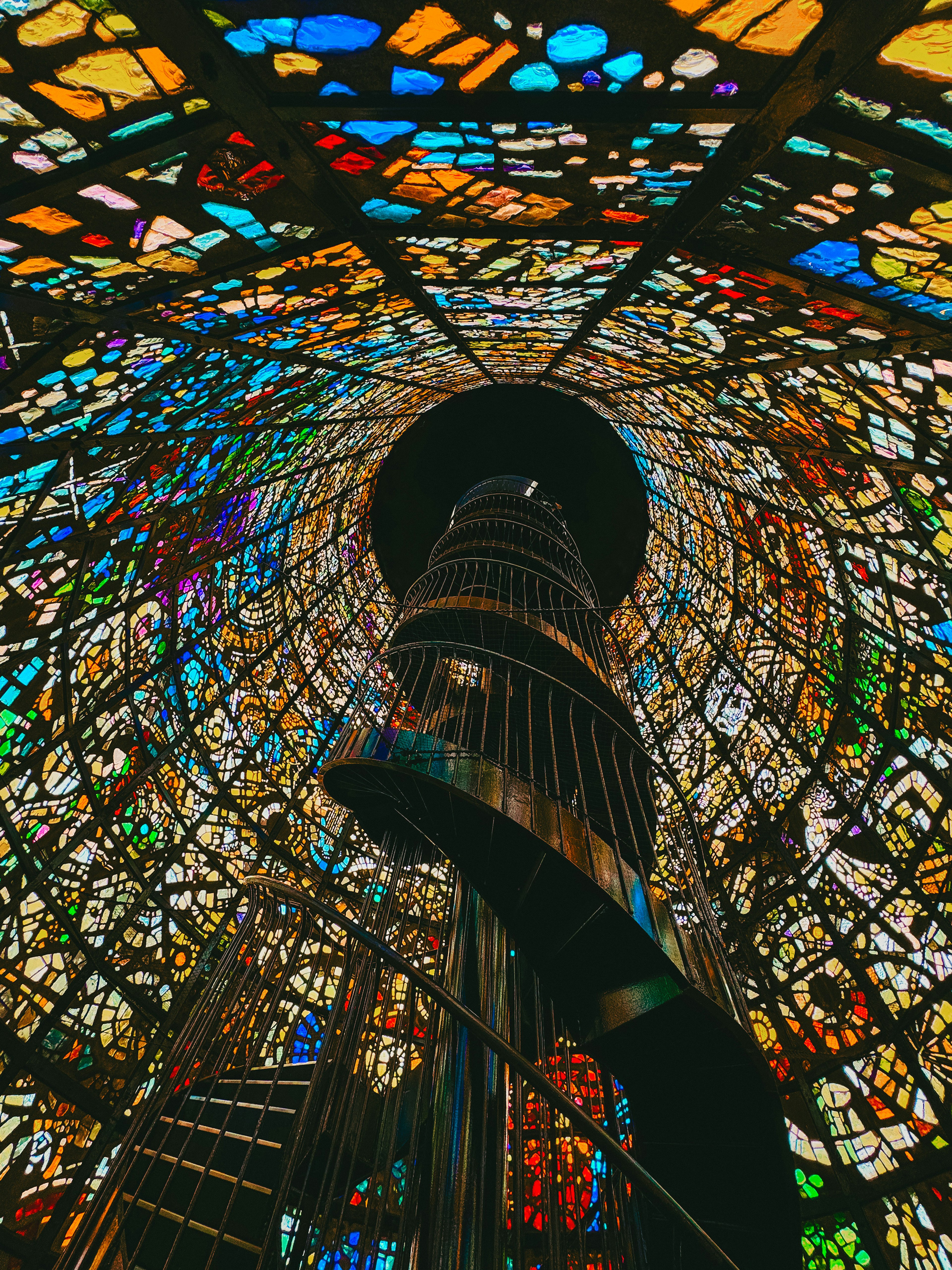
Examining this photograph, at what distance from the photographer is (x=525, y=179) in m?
3.22

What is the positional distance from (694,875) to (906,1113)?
471 centimetres

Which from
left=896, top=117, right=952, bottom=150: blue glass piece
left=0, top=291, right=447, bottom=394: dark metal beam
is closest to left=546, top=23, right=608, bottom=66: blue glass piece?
left=896, top=117, right=952, bottom=150: blue glass piece

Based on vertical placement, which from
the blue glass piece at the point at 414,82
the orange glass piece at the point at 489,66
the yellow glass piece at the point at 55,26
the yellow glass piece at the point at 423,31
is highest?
the orange glass piece at the point at 489,66

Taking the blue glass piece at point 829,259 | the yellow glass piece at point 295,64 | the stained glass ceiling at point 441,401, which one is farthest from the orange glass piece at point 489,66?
the blue glass piece at point 829,259

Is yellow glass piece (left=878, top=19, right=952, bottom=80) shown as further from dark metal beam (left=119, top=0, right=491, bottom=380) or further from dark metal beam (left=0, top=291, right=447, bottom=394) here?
dark metal beam (left=0, top=291, right=447, bottom=394)

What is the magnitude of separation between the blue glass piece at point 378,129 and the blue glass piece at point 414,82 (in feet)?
0.37

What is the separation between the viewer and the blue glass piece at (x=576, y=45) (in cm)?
230

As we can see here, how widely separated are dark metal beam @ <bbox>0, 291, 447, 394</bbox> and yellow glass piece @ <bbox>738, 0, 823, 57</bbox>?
3.34 m

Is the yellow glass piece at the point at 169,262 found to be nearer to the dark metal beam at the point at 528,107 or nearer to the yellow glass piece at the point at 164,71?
the yellow glass piece at the point at 164,71

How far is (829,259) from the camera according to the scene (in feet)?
11.4

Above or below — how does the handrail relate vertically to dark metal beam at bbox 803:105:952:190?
below

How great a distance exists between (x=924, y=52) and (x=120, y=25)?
2813 millimetres

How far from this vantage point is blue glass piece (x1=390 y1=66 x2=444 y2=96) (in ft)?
8.02

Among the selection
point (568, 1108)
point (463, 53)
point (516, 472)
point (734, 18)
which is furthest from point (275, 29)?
point (516, 472)
